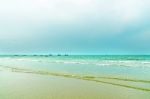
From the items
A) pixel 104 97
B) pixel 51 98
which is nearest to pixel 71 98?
pixel 51 98

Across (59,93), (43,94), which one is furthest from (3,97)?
(59,93)

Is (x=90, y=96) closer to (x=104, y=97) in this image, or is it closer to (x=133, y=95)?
(x=104, y=97)

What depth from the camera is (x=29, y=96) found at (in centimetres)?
879

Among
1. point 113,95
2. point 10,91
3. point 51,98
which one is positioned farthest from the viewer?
point 10,91

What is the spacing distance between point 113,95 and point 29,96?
3463mm

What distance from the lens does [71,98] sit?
847 centimetres

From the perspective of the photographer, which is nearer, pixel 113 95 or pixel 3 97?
pixel 3 97

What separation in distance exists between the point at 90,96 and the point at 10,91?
3706 mm

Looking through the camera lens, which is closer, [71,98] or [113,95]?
[71,98]

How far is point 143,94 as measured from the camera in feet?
31.0

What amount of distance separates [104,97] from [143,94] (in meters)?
1.92

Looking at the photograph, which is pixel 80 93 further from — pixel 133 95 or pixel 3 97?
pixel 3 97

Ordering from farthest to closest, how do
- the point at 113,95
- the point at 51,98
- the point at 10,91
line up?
the point at 10,91 < the point at 113,95 < the point at 51,98

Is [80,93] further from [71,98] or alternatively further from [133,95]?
[133,95]
